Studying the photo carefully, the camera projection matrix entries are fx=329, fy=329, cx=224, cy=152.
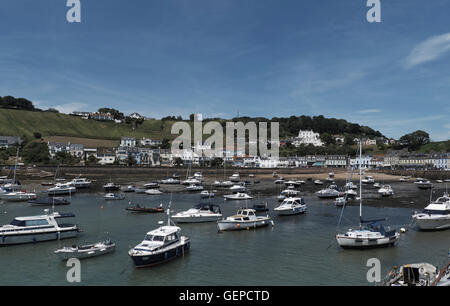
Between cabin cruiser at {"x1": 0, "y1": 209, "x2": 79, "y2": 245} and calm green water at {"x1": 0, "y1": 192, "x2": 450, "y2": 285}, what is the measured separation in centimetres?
69

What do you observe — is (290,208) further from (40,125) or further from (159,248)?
(40,125)

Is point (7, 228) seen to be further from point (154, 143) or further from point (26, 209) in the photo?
point (154, 143)

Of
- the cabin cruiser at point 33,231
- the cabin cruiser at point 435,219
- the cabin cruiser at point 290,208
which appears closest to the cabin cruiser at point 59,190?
the cabin cruiser at point 33,231

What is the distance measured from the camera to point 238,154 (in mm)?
190500

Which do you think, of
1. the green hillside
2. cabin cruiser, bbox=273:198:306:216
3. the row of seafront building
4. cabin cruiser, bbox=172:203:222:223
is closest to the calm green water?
cabin cruiser, bbox=172:203:222:223

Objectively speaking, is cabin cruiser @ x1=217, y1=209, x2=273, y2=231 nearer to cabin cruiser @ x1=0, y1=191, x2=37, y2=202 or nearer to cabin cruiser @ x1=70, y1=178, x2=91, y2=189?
cabin cruiser @ x1=0, y1=191, x2=37, y2=202

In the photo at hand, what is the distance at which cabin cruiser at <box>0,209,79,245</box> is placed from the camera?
2902cm

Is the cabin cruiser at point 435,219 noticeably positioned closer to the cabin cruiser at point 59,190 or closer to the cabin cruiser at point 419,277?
the cabin cruiser at point 419,277

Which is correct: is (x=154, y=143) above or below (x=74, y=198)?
above

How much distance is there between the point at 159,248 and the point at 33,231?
14026 mm

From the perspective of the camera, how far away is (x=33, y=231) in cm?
2983

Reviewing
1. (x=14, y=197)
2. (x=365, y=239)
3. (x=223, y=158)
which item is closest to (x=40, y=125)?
(x=223, y=158)
